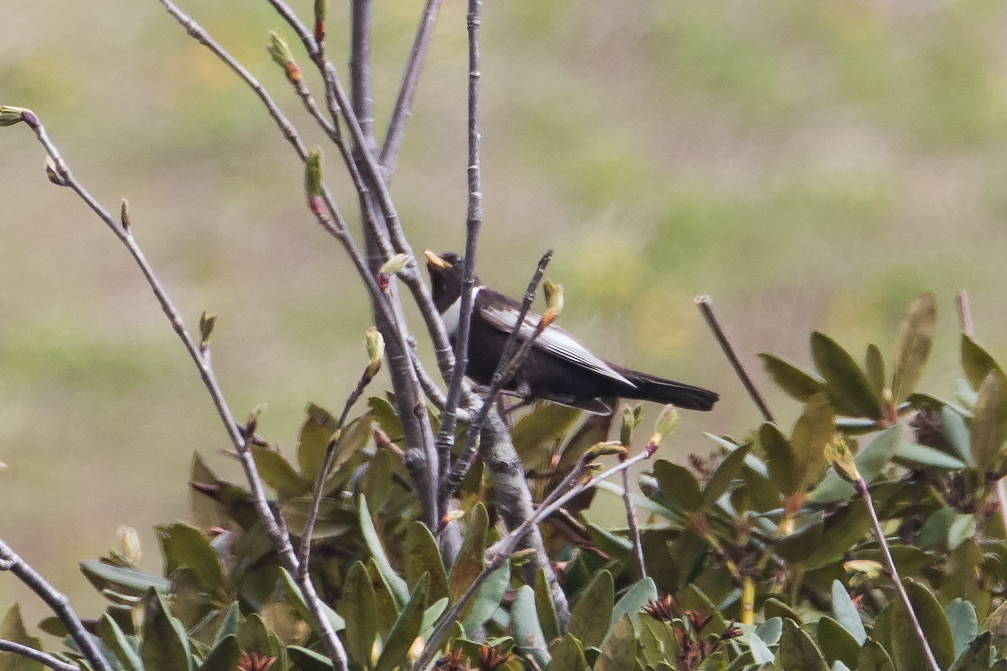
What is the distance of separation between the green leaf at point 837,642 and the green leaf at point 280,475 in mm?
638

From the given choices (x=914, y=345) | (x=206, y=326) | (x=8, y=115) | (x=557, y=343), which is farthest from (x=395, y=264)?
(x=557, y=343)

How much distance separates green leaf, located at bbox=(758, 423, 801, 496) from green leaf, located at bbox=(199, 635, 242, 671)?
0.64m

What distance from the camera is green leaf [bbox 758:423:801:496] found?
4.17 feet

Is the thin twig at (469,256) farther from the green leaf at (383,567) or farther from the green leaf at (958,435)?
the green leaf at (958,435)


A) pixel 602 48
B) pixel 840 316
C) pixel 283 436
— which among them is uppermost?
pixel 602 48

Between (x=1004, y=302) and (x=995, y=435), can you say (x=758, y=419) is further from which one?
(x=995, y=435)

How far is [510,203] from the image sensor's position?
6.08 meters

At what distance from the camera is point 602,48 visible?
7.04 metres

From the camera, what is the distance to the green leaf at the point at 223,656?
0.95 meters

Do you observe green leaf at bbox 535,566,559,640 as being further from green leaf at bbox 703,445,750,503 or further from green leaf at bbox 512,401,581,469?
green leaf at bbox 512,401,581,469

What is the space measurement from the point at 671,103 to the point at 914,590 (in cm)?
596

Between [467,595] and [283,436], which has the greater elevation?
[467,595]

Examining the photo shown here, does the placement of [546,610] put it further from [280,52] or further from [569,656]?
[280,52]

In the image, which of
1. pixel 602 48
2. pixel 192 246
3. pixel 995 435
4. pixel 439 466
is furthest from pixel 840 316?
pixel 439 466
